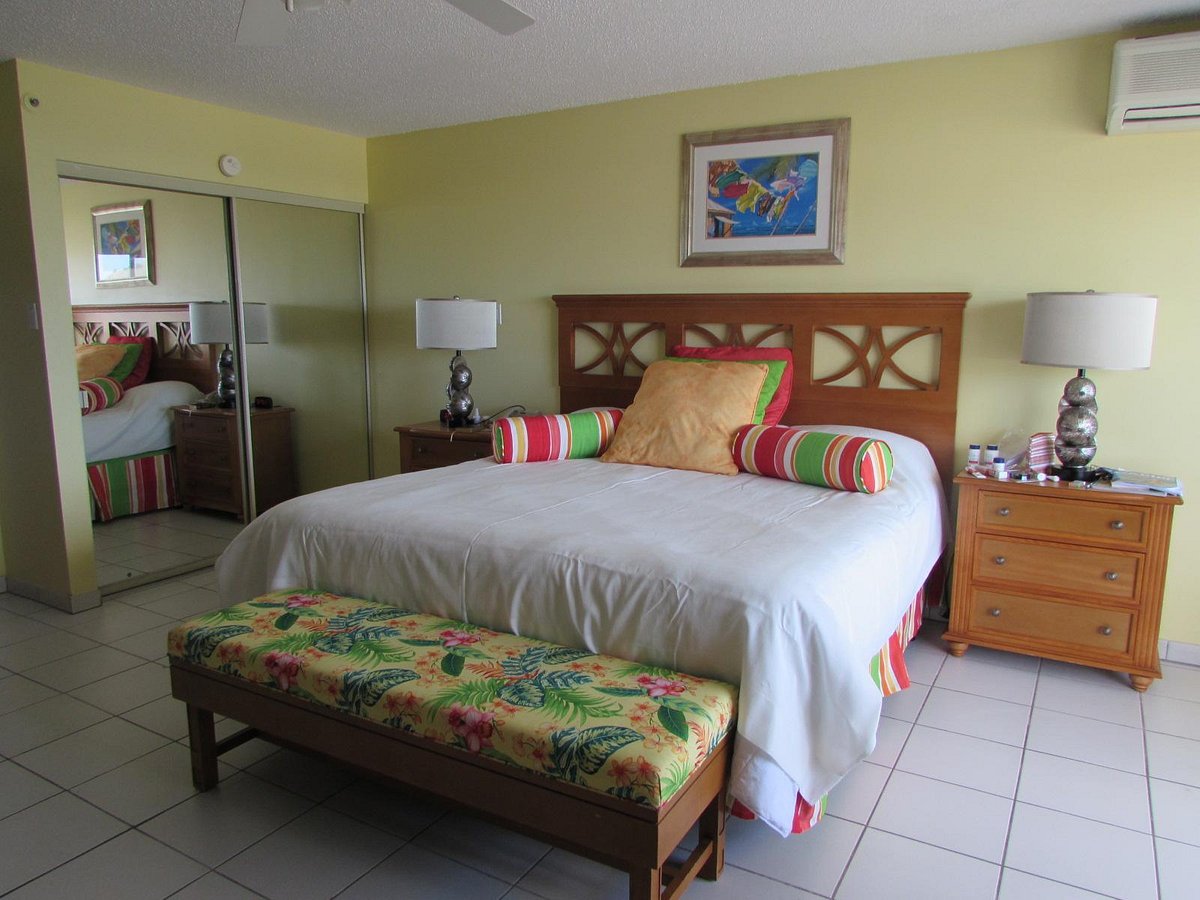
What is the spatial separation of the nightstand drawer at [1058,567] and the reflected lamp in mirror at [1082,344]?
0.26 metres

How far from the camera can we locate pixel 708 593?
1.86 m

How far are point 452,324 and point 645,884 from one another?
9.53ft

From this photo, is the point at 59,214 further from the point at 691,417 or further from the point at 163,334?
the point at 691,417

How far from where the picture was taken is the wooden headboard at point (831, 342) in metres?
3.30

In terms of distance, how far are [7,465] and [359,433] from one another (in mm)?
1679

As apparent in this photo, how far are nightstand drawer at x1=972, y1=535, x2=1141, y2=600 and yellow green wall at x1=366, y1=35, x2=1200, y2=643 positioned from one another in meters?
0.44

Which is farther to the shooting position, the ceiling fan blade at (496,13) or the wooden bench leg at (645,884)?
the ceiling fan blade at (496,13)

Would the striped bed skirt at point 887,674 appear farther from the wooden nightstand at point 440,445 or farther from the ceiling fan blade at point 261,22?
the ceiling fan blade at point 261,22

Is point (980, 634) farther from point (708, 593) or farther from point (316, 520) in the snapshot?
point (316, 520)

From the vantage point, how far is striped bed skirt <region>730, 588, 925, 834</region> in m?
1.92

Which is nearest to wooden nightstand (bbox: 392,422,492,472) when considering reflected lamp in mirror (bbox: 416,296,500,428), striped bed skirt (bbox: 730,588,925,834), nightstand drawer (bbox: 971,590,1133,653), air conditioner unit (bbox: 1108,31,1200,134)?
reflected lamp in mirror (bbox: 416,296,500,428)

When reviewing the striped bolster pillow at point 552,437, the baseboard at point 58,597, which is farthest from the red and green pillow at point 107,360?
the striped bolster pillow at point 552,437

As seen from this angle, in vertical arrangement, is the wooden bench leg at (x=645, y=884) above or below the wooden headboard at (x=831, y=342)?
below

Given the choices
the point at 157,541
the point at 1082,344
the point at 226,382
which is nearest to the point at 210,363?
the point at 226,382
